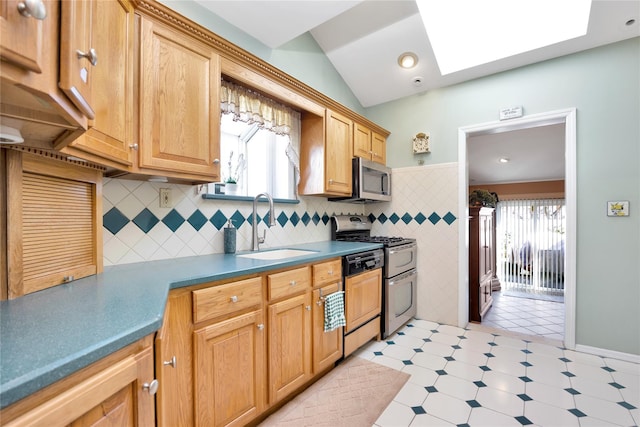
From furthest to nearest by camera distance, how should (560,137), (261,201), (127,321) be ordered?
(560,137), (261,201), (127,321)

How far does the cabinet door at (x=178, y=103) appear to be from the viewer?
140 centimetres

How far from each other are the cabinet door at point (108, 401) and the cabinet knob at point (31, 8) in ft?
2.41

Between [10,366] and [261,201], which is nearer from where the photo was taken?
[10,366]

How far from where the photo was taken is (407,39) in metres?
2.71

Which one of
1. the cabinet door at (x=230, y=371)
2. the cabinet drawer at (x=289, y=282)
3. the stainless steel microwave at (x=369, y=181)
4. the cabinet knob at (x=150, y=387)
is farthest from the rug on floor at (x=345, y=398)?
the stainless steel microwave at (x=369, y=181)

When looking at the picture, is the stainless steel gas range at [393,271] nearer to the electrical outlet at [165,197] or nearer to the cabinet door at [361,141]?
the cabinet door at [361,141]

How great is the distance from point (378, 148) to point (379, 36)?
110 cm

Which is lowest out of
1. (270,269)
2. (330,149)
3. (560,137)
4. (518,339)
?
(518,339)

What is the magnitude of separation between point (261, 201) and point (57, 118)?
5.27 ft

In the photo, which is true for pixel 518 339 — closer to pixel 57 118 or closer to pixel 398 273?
pixel 398 273

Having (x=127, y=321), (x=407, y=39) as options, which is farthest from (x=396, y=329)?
(x=407, y=39)

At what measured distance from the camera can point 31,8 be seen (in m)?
0.56

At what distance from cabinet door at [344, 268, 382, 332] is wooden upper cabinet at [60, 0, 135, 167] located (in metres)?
1.66

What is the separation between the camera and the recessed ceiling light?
284 cm
